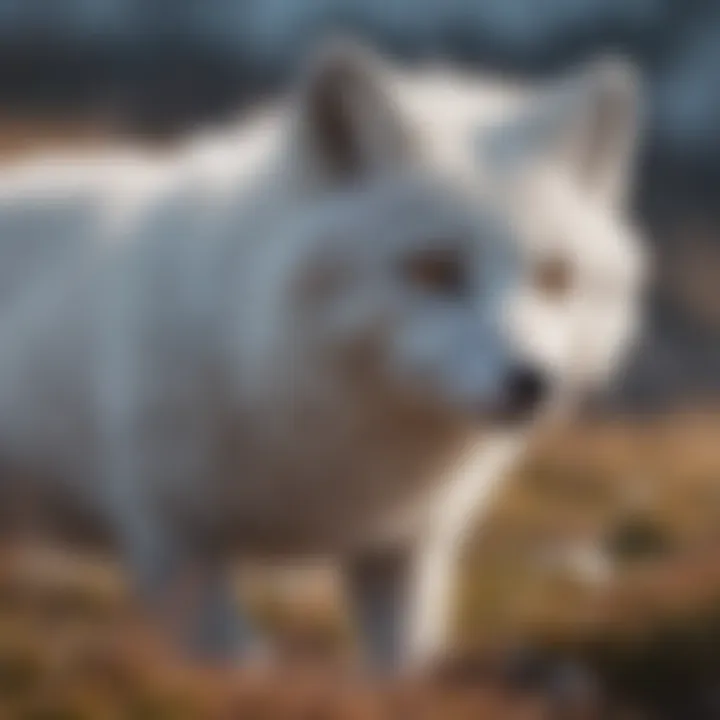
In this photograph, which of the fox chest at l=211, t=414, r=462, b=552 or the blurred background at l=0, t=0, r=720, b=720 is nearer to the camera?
the blurred background at l=0, t=0, r=720, b=720

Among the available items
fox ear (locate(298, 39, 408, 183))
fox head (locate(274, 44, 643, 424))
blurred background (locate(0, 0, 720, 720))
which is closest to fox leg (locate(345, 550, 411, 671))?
blurred background (locate(0, 0, 720, 720))

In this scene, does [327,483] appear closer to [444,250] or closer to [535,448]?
[444,250]

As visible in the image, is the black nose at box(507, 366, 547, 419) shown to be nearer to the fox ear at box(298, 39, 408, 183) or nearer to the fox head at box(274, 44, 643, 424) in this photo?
the fox head at box(274, 44, 643, 424)

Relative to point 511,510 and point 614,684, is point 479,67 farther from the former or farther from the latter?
point 614,684

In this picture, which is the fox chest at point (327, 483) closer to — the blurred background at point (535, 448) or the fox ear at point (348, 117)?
the blurred background at point (535, 448)

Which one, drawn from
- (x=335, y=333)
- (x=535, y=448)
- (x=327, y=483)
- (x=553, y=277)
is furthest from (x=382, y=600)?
(x=535, y=448)

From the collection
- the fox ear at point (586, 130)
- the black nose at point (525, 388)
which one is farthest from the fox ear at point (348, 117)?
the black nose at point (525, 388)
